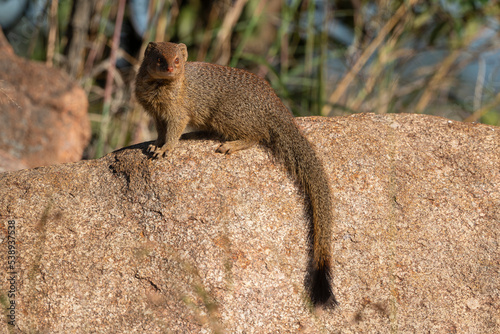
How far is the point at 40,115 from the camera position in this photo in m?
4.48

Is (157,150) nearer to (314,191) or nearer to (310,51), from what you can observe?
(314,191)

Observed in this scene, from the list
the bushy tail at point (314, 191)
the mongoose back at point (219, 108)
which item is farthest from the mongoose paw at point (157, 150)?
the bushy tail at point (314, 191)

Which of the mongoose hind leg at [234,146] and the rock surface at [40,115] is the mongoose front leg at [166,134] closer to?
the mongoose hind leg at [234,146]

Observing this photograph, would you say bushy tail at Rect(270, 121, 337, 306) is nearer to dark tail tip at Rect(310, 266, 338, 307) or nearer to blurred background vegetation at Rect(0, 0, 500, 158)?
dark tail tip at Rect(310, 266, 338, 307)

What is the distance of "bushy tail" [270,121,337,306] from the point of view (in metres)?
2.44

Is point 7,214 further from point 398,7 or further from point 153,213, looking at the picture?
point 398,7

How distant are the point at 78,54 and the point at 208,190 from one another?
314cm

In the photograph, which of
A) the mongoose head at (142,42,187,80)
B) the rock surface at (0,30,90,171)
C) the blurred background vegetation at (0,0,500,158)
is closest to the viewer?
the mongoose head at (142,42,187,80)

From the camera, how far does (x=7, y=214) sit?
265cm

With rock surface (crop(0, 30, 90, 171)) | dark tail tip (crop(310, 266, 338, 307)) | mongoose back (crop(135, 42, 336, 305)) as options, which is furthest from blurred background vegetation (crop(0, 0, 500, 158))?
dark tail tip (crop(310, 266, 338, 307))

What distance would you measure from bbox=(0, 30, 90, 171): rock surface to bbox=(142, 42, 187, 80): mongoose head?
1585mm

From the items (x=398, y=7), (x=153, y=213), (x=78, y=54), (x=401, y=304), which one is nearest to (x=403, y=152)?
(x=401, y=304)

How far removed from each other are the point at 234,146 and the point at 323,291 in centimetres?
93

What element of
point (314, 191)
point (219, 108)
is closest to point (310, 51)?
point (219, 108)
